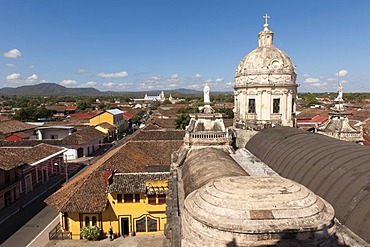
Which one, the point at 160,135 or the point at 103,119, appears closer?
the point at 160,135

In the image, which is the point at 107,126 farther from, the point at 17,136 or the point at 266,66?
the point at 266,66

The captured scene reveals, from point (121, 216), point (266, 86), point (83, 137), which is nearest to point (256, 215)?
point (266, 86)

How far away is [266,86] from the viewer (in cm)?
2755

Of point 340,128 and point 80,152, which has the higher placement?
point 340,128

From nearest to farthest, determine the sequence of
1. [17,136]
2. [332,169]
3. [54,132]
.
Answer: [332,169] < [17,136] < [54,132]

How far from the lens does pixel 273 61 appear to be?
2762cm

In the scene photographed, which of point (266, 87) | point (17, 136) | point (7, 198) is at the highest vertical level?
point (266, 87)

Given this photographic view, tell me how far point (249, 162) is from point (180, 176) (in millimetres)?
5689

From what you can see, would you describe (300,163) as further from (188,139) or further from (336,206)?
(188,139)

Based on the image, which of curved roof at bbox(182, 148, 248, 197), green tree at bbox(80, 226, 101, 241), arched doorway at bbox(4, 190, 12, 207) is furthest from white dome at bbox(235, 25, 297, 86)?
arched doorway at bbox(4, 190, 12, 207)

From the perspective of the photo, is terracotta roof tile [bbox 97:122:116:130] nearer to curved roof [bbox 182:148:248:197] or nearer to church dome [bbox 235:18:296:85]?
church dome [bbox 235:18:296:85]

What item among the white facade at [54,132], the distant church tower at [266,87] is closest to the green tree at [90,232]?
the distant church tower at [266,87]

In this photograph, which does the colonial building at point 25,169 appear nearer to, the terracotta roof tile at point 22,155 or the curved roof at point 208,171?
the terracotta roof tile at point 22,155

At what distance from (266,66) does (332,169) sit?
1607 cm
